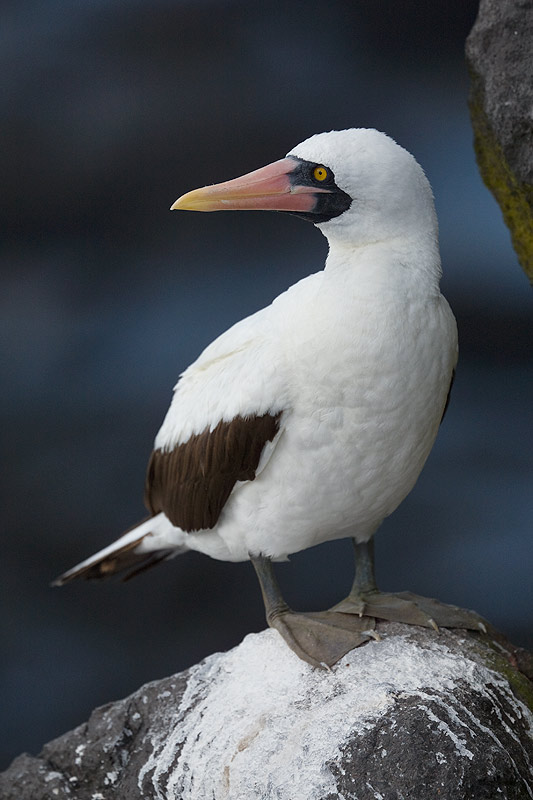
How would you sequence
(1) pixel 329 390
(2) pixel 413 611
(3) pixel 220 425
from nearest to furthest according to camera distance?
(1) pixel 329 390 → (3) pixel 220 425 → (2) pixel 413 611

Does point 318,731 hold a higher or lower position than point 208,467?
lower

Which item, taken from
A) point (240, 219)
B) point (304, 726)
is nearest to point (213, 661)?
point (304, 726)

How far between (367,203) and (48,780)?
2.14m

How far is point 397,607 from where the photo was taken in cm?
336

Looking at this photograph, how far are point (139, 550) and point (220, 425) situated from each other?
2.98ft

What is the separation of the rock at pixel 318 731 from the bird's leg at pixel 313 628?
3 cm

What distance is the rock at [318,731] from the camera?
2.81 metres

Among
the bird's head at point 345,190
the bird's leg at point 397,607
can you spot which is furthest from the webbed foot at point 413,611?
the bird's head at point 345,190

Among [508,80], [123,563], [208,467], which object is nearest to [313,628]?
[208,467]

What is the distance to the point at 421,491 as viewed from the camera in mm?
6023

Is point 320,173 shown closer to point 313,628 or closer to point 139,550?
point 313,628

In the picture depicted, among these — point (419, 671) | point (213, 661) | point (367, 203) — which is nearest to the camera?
point (367, 203)

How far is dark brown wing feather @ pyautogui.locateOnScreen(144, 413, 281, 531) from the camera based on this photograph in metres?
3.09

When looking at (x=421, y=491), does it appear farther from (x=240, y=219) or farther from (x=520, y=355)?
(x=240, y=219)
